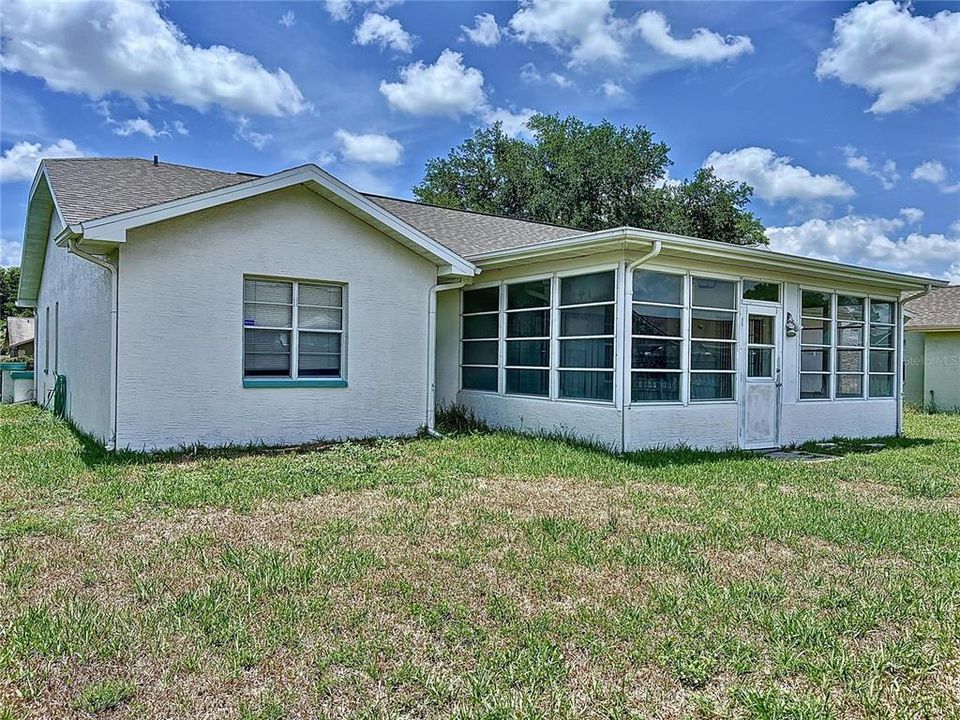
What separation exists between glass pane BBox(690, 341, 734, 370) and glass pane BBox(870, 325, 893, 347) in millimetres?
3885

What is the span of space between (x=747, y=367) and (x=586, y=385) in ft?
8.23

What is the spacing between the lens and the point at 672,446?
353 inches

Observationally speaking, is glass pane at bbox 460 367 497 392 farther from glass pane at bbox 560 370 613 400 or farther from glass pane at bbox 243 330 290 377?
glass pane at bbox 243 330 290 377

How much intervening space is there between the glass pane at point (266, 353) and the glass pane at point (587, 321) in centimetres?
398

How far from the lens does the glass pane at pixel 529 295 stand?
9.92m

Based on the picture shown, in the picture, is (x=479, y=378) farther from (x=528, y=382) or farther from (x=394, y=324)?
(x=394, y=324)

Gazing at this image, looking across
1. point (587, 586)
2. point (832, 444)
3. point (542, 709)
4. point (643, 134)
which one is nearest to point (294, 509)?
point (587, 586)

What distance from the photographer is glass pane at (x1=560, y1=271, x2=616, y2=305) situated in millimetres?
8820

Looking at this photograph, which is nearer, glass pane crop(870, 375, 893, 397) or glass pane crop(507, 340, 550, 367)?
glass pane crop(507, 340, 550, 367)

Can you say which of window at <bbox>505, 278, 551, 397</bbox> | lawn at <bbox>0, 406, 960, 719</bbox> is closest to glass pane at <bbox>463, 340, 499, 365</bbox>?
window at <bbox>505, 278, 551, 397</bbox>

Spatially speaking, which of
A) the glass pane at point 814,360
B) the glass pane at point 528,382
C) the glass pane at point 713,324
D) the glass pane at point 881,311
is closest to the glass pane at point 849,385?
the glass pane at point 814,360

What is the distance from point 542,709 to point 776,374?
8617 mm

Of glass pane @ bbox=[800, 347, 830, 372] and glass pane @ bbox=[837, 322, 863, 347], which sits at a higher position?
glass pane @ bbox=[837, 322, 863, 347]

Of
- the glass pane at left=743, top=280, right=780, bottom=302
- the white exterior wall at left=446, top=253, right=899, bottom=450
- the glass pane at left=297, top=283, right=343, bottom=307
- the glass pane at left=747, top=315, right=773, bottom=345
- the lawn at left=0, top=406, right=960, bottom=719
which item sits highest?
the glass pane at left=743, top=280, right=780, bottom=302
